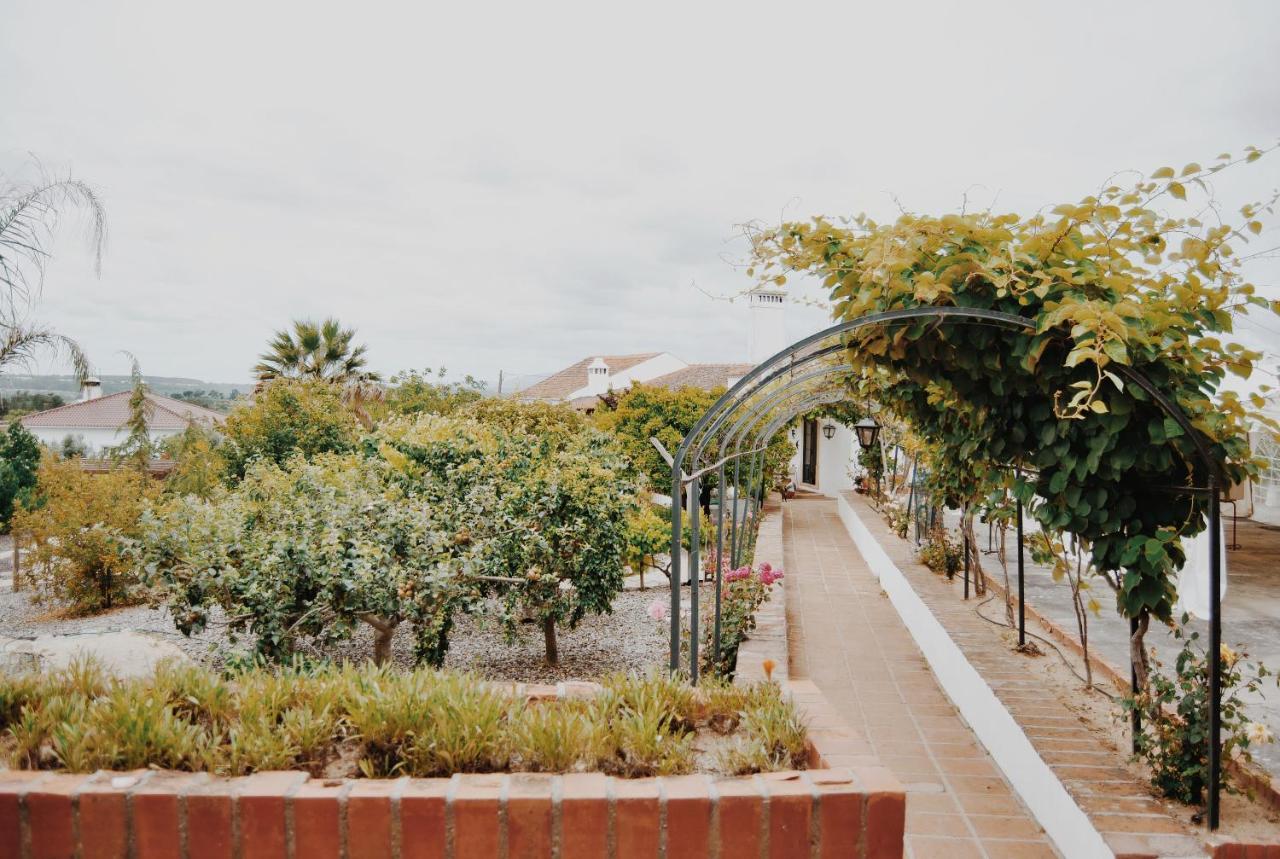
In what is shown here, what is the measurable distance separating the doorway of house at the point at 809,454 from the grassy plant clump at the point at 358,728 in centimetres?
2417

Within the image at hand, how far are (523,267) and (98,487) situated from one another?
42.8 meters

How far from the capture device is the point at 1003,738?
13.4 ft

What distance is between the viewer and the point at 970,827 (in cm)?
349

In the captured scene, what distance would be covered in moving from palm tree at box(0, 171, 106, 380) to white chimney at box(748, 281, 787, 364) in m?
23.6

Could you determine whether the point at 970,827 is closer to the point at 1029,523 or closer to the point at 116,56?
the point at 1029,523

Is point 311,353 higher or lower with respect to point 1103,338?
higher

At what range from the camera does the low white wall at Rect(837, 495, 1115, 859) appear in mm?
2990

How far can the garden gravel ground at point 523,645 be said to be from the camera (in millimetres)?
8469

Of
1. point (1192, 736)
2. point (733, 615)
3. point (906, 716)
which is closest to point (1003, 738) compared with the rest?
point (906, 716)

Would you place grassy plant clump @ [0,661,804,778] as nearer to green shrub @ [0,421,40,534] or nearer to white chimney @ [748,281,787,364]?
green shrub @ [0,421,40,534]

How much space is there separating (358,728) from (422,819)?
591mm

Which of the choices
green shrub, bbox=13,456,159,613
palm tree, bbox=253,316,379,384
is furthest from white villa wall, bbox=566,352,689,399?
green shrub, bbox=13,456,159,613

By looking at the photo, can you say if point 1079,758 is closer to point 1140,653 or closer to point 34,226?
point 1140,653

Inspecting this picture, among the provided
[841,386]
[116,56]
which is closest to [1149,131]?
[841,386]
